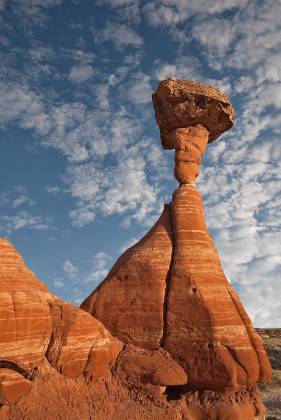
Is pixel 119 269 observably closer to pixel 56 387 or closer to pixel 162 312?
pixel 162 312

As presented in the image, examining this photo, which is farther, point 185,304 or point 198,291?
point 198,291

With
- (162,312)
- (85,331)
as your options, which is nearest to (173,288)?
(162,312)

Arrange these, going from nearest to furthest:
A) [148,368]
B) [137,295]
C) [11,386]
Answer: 1. [11,386]
2. [148,368]
3. [137,295]

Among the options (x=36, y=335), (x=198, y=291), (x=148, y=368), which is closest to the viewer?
(x=36, y=335)

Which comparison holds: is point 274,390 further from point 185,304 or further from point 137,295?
point 137,295

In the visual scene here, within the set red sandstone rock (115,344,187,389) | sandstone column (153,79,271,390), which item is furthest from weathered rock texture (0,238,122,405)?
sandstone column (153,79,271,390)

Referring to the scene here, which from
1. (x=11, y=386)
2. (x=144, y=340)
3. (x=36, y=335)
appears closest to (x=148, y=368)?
(x=144, y=340)

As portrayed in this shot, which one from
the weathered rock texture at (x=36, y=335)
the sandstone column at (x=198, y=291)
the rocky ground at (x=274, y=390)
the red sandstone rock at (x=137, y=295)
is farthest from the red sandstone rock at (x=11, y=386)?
the rocky ground at (x=274, y=390)

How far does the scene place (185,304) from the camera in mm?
15922

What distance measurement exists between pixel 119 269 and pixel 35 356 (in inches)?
210

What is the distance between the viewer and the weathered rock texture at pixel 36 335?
12211 mm

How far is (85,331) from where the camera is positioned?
45.9ft

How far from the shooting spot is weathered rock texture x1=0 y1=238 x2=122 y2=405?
12211mm

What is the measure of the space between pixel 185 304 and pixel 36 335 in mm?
5583
